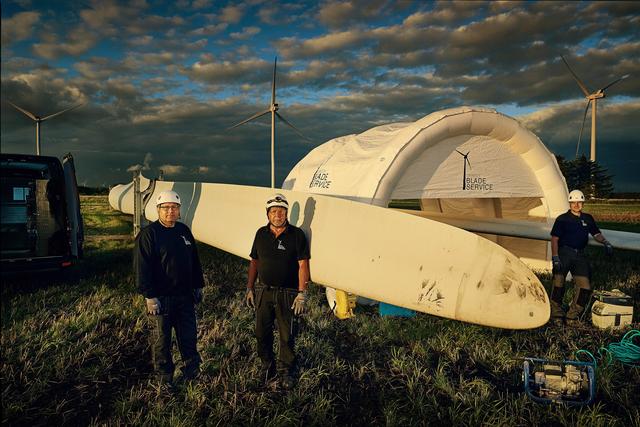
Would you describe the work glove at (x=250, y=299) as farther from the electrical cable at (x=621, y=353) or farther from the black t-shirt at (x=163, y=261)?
the electrical cable at (x=621, y=353)

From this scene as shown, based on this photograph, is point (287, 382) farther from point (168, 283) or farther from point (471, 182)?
point (471, 182)

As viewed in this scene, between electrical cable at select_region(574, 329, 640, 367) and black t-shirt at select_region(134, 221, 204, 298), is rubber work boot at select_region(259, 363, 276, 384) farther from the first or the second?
electrical cable at select_region(574, 329, 640, 367)

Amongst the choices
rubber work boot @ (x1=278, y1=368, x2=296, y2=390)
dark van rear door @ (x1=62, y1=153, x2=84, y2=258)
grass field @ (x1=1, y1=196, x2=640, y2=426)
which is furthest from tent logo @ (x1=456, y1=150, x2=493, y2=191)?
dark van rear door @ (x1=62, y1=153, x2=84, y2=258)

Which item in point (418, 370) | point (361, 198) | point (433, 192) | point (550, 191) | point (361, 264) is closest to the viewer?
point (418, 370)

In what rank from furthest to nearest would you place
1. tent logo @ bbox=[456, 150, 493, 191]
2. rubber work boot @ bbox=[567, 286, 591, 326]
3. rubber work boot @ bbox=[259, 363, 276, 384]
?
tent logo @ bbox=[456, 150, 493, 191] < rubber work boot @ bbox=[567, 286, 591, 326] < rubber work boot @ bbox=[259, 363, 276, 384]

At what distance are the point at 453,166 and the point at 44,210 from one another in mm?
8090

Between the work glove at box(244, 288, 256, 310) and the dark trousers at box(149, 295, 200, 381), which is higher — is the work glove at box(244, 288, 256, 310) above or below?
above

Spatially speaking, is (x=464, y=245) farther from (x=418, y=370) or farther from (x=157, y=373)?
(x=157, y=373)

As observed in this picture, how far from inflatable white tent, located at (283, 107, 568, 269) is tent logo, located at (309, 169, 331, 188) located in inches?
1.5

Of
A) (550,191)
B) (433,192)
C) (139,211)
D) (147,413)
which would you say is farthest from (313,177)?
(147,413)

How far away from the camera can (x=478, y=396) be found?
13.5ft

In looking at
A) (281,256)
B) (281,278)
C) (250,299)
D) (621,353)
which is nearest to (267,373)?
(250,299)

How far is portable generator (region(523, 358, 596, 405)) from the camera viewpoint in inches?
159

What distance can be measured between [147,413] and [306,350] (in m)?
2.02
